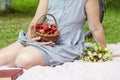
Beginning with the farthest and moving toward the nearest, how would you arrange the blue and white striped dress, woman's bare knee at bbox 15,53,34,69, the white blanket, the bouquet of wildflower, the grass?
the grass
the blue and white striped dress
the bouquet of wildflower
woman's bare knee at bbox 15,53,34,69
the white blanket

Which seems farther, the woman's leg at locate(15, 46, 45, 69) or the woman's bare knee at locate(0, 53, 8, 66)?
the woman's bare knee at locate(0, 53, 8, 66)

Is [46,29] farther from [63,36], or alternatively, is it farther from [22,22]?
[22,22]

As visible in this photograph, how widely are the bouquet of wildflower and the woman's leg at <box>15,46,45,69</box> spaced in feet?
1.56

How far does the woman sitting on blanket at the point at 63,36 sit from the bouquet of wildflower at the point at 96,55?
5.7 inches

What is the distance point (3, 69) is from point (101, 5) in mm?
3509

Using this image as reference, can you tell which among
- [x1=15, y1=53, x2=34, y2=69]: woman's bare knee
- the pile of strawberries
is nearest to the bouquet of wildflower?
the pile of strawberries

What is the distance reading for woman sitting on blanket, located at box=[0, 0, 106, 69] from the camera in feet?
16.8

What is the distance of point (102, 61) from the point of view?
5.09 metres

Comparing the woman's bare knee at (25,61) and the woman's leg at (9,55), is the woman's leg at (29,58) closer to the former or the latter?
the woman's bare knee at (25,61)

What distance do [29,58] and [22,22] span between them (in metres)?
6.06

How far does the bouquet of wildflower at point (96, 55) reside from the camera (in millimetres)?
A: 5094

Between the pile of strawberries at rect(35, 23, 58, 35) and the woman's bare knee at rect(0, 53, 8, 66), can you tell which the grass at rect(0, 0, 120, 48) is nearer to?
the woman's bare knee at rect(0, 53, 8, 66)

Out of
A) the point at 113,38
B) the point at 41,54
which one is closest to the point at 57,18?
the point at 41,54

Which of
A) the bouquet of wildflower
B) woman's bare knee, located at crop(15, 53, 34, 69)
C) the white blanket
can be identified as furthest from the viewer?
the bouquet of wildflower
